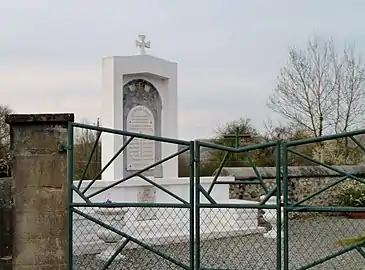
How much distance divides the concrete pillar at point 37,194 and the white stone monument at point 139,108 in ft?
15.1

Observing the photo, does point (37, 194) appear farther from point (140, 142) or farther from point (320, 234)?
point (320, 234)

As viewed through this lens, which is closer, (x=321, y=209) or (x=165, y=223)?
(x=321, y=209)

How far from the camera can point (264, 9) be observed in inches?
430

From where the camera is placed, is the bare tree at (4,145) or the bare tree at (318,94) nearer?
the bare tree at (4,145)

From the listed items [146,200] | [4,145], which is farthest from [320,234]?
[4,145]

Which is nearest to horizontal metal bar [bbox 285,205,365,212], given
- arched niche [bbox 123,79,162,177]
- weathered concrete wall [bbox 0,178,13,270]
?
weathered concrete wall [bbox 0,178,13,270]

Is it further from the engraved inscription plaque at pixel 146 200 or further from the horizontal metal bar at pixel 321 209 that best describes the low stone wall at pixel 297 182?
the horizontal metal bar at pixel 321 209

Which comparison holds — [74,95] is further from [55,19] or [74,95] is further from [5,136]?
[55,19]

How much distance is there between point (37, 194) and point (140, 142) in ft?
16.7

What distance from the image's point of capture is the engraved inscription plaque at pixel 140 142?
953cm

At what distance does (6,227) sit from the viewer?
180 inches

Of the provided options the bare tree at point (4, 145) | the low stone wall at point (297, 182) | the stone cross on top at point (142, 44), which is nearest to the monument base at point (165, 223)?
the low stone wall at point (297, 182)

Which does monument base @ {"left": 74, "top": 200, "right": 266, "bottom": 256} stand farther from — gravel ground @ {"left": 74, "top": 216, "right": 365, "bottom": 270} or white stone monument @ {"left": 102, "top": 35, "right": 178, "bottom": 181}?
white stone monument @ {"left": 102, "top": 35, "right": 178, "bottom": 181}

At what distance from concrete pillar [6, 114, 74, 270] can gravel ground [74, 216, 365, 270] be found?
2278 mm
